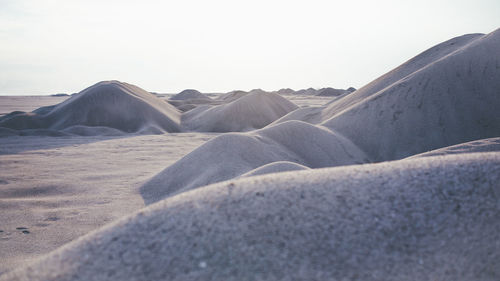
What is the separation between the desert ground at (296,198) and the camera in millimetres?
922

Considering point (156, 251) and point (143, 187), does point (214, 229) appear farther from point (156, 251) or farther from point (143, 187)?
point (143, 187)

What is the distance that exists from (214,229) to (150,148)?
4.26 m

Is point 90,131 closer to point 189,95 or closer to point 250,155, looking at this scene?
point 250,155

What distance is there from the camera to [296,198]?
1.09 metres

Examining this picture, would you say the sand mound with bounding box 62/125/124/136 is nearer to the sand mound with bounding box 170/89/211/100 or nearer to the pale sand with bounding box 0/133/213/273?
the pale sand with bounding box 0/133/213/273

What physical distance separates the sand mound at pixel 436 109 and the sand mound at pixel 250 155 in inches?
12.8

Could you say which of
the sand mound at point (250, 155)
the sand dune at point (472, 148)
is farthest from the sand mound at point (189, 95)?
the sand dune at point (472, 148)

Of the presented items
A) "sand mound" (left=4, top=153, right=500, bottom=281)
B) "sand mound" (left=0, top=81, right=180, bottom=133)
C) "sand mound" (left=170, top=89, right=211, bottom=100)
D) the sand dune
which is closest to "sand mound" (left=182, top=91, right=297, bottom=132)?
"sand mound" (left=0, top=81, right=180, bottom=133)

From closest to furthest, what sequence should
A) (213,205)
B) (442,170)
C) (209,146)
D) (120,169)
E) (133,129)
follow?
(213,205) < (442,170) < (209,146) < (120,169) < (133,129)

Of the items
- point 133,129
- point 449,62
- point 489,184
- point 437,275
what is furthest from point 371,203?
point 133,129

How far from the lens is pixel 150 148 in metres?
5.04

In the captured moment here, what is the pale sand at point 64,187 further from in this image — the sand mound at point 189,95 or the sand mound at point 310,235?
the sand mound at point 189,95

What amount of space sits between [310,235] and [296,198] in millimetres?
150

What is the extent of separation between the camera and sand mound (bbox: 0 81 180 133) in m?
7.84
